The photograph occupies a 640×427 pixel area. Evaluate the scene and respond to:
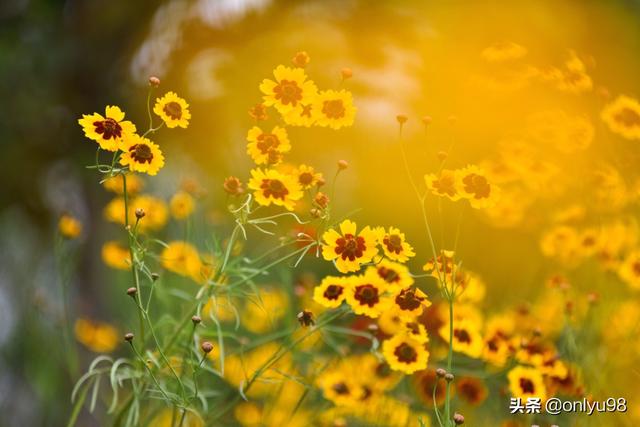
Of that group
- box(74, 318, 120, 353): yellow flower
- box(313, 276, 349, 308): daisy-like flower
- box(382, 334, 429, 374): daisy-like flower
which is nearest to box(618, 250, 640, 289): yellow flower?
box(382, 334, 429, 374): daisy-like flower

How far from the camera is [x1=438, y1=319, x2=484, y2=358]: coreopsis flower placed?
3.34 ft

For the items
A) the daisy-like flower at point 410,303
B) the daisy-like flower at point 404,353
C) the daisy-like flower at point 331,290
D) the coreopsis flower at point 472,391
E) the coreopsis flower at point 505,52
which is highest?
the coreopsis flower at point 505,52

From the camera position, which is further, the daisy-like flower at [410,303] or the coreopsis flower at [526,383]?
the coreopsis flower at [526,383]

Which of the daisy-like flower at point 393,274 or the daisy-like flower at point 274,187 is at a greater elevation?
the daisy-like flower at point 274,187

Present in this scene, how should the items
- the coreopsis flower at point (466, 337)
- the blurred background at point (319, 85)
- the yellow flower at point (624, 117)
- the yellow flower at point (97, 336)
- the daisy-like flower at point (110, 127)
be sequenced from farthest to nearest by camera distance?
the yellow flower at point (97, 336) < the blurred background at point (319, 85) < the yellow flower at point (624, 117) < the coreopsis flower at point (466, 337) < the daisy-like flower at point (110, 127)

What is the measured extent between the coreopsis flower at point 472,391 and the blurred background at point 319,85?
40 centimetres

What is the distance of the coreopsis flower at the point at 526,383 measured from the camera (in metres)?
1.02

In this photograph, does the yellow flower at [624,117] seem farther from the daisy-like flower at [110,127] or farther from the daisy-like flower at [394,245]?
the daisy-like flower at [110,127]

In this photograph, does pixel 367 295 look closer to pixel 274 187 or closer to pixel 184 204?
pixel 274 187

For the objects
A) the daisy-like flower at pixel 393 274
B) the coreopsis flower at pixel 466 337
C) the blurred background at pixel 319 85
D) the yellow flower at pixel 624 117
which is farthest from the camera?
the blurred background at pixel 319 85

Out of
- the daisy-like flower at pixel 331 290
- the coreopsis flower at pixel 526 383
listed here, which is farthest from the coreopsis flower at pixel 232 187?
the coreopsis flower at pixel 526 383

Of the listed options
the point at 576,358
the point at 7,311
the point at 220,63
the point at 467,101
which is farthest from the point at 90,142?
the point at 576,358

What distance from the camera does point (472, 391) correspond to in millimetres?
1212

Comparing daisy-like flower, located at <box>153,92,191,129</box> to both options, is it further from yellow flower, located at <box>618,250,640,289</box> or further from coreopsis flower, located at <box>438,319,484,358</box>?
yellow flower, located at <box>618,250,640,289</box>
